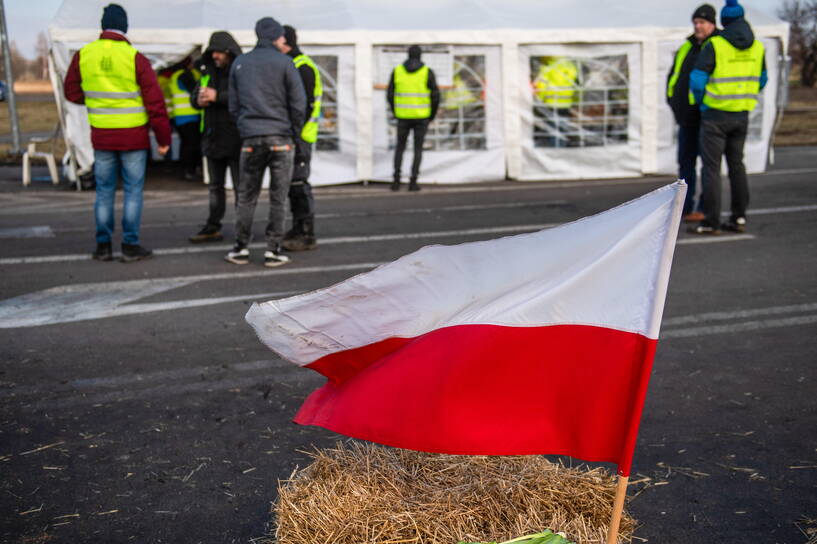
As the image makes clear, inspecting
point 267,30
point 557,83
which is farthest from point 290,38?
point 557,83

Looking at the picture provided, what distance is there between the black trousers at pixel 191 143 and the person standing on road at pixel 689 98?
785 cm

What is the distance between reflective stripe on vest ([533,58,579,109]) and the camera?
47.3ft

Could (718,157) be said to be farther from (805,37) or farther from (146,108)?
(805,37)

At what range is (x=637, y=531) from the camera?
3391 millimetres

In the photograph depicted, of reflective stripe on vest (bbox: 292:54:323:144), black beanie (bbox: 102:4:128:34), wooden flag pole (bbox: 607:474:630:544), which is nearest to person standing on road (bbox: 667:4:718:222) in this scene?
reflective stripe on vest (bbox: 292:54:323:144)

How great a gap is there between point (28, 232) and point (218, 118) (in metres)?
2.65

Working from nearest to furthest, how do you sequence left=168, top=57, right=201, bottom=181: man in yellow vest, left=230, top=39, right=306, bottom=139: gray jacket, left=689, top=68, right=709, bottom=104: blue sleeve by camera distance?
left=230, top=39, right=306, bottom=139: gray jacket < left=689, top=68, right=709, bottom=104: blue sleeve < left=168, top=57, right=201, bottom=181: man in yellow vest

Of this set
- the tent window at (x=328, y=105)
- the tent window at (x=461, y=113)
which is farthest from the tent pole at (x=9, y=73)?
the tent window at (x=461, y=113)

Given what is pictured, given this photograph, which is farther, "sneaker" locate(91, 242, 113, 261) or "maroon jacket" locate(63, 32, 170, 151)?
"sneaker" locate(91, 242, 113, 261)

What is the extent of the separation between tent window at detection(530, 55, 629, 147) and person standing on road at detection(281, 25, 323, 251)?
6528mm

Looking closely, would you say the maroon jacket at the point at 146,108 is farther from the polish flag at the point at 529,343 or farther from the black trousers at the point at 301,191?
the polish flag at the point at 529,343

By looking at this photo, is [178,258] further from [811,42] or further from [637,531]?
[811,42]

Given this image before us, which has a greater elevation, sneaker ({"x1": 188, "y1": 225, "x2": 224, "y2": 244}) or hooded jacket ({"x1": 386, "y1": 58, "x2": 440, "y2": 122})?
hooded jacket ({"x1": 386, "y1": 58, "x2": 440, "y2": 122})

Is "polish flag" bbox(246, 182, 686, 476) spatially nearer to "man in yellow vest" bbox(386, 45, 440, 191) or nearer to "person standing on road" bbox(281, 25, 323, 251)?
"person standing on road" bbox(281, 25, 323, 251)
